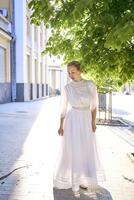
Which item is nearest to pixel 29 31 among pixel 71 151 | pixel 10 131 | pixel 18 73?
pixel 18 73

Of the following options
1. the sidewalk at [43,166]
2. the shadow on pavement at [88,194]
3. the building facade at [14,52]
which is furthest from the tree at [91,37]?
the building facade at [14,52]

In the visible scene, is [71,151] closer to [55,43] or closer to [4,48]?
[55,43]

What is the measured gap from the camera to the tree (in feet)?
17.2

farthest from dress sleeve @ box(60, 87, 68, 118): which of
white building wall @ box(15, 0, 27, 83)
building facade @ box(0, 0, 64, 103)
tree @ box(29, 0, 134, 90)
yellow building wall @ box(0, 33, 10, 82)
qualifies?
white building wall @ box(15, 0, 27, 83)

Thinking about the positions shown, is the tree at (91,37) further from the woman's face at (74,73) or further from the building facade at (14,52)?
the building facade at (14,52)

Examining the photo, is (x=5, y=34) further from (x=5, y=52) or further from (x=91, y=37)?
(x=91, y=37)

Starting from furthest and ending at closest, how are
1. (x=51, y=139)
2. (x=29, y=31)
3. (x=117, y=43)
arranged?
(x=29, y=31)
(x=51, y=139)
(x=117, y=43)

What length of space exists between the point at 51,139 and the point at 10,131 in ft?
7.08

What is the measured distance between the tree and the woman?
72cm

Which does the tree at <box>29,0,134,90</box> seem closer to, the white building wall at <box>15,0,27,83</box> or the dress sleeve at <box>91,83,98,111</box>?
the dress sleeve at <box>91,83,98,111</box>

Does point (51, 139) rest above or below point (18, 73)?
below

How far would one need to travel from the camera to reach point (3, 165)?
305 inches

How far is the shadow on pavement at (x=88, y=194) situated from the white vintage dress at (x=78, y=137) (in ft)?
0.41

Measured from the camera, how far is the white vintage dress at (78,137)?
5695 millimetres
